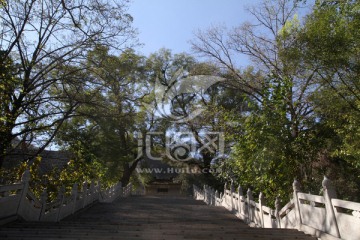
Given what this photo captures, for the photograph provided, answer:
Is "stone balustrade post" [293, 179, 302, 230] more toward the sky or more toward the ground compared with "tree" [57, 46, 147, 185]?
more toward the ground

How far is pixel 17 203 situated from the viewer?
654 centimetres

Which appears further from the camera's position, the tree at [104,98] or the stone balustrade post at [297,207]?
the tree at [104,98]

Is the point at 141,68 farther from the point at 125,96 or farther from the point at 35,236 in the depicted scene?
the point at 35,236

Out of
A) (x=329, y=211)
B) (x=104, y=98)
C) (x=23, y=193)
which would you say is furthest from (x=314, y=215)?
(x=104, y=98)

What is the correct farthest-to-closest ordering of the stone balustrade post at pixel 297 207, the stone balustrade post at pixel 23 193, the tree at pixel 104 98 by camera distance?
the tree at pixel 104 98 → the stone balustrade post at pixel 23 193 → the stone balustrade post at pixel 297 207

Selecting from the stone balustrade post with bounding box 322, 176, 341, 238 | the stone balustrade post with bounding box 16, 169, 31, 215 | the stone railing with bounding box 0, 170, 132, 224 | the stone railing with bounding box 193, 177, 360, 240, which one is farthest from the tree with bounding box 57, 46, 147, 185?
the stone balustrade post with bounding box 322, 176, 341, 238

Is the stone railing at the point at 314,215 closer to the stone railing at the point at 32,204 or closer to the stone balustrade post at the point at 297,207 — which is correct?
the stone balustrade post at the point at 297,207

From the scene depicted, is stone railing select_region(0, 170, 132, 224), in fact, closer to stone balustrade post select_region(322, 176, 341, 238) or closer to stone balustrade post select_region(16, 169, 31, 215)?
stone balustrade post select_region(16, 169, 31, 215)

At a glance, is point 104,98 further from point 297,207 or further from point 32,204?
point 297,207

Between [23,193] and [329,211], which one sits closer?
[329,211]


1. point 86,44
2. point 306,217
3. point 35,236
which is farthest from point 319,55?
point 35,236

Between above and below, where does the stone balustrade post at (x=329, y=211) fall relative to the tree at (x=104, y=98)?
below

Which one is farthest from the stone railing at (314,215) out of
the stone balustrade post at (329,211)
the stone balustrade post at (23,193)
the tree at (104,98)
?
the stone balustrade post at (23,193)

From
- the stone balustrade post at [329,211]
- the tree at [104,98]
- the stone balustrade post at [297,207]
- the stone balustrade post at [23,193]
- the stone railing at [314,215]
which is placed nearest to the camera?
the stone railing at [314,215]
